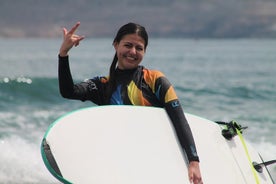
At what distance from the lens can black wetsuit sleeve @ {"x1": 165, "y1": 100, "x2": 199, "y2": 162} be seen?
3133mm

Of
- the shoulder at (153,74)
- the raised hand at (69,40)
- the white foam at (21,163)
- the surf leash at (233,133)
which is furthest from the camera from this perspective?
the white foam at (21,163)

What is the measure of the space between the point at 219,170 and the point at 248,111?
7.82 meters

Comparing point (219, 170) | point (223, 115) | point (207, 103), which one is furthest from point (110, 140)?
point (207, 103)

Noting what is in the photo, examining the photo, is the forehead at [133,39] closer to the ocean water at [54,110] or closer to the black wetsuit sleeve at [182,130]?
the black wetsuit sleeve at [182,130]

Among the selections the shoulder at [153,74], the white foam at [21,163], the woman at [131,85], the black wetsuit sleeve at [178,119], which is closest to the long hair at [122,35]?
the woman at [131,85]

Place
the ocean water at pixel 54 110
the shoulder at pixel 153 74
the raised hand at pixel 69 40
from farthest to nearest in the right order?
the ocean water at pixel 54 110 → the shoulder at pixel 153 74 → the raised hand at pixel 69 40

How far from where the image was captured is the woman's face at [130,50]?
324cm

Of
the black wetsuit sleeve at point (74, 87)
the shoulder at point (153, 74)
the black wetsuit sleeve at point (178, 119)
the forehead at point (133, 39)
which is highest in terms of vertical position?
the forehead at point (133, 39)

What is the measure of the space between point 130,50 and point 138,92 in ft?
0.87

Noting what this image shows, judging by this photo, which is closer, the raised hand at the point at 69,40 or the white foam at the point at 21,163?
the raised hand at the point at 69,40

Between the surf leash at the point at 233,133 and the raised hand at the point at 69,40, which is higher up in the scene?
the raised hand at the point at 69,40

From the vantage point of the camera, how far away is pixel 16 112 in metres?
9.92

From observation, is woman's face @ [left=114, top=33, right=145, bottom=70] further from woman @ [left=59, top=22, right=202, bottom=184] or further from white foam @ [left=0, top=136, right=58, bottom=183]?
white foam @ [left=0, top=136, right=58, bottom=183]

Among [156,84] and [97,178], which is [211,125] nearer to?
[156,84]
